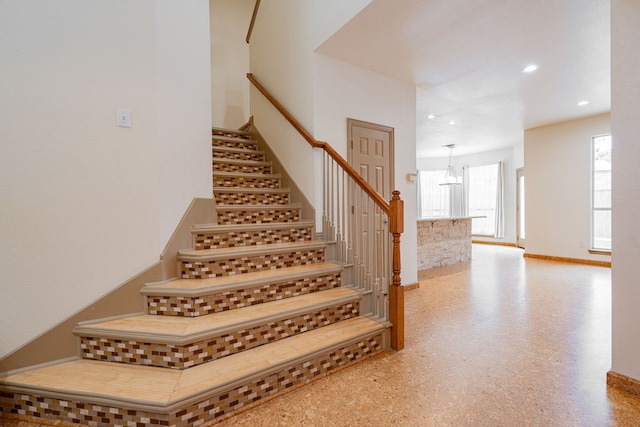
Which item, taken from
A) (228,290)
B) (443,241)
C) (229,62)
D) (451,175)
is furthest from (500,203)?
(228,290)

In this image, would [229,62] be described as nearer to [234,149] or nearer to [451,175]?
[234,149]

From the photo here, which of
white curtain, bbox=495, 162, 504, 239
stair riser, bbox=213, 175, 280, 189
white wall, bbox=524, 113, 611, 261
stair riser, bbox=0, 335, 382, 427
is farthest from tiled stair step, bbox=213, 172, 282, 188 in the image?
white curtain, bbox=495, 162, 504, 239

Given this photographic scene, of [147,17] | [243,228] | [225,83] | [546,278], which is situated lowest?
[546,278]

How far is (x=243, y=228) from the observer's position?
Result: 278 cm

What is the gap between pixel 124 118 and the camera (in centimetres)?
220

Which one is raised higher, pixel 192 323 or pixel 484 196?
pixel 484 196

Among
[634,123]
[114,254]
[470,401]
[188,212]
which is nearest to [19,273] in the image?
[114,254]

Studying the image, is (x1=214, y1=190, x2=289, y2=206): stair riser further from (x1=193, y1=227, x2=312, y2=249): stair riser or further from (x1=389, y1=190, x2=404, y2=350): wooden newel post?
(x1=389, y1=190, x2=404, y2=350): wooden newel post

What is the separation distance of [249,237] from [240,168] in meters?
1.23

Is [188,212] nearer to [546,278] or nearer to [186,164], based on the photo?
[186,164]

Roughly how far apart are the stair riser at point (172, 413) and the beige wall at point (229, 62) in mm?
4755

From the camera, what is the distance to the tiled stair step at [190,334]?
1.76m

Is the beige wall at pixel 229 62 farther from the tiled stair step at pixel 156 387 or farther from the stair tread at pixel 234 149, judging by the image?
the tiled stair step at pixel 156 387

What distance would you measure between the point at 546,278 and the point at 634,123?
3.87m
